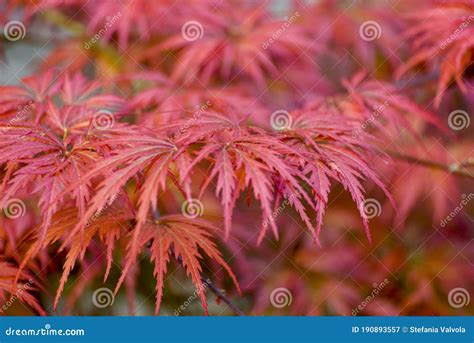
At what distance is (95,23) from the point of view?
1449 millimetres

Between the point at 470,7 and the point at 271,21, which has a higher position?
the point at 271,21

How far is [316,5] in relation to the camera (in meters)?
1.67

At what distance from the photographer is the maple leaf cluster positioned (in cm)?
95

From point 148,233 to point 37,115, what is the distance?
318 millimetres

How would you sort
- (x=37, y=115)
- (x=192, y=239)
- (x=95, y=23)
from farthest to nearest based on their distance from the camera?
1. (x=95, y=23)
2. (x=37, y=115)
3. (x=192, y=239)

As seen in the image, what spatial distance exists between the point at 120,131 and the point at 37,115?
0.22m

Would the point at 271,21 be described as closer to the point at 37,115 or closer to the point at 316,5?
the point at 316,5

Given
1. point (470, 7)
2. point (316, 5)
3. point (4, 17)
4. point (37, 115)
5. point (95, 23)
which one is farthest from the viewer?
point (316, 5)

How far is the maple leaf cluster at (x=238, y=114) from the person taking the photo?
95 cm

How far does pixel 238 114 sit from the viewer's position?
3.95 feet

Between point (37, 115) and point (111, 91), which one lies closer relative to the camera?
point (37, 115)

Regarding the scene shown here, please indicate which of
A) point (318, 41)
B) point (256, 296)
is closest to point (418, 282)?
point (256, 296)

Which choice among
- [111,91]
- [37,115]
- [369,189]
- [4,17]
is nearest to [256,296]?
[369,189]

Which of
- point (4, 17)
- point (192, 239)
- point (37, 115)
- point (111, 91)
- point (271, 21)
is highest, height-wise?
point (4, 17)
